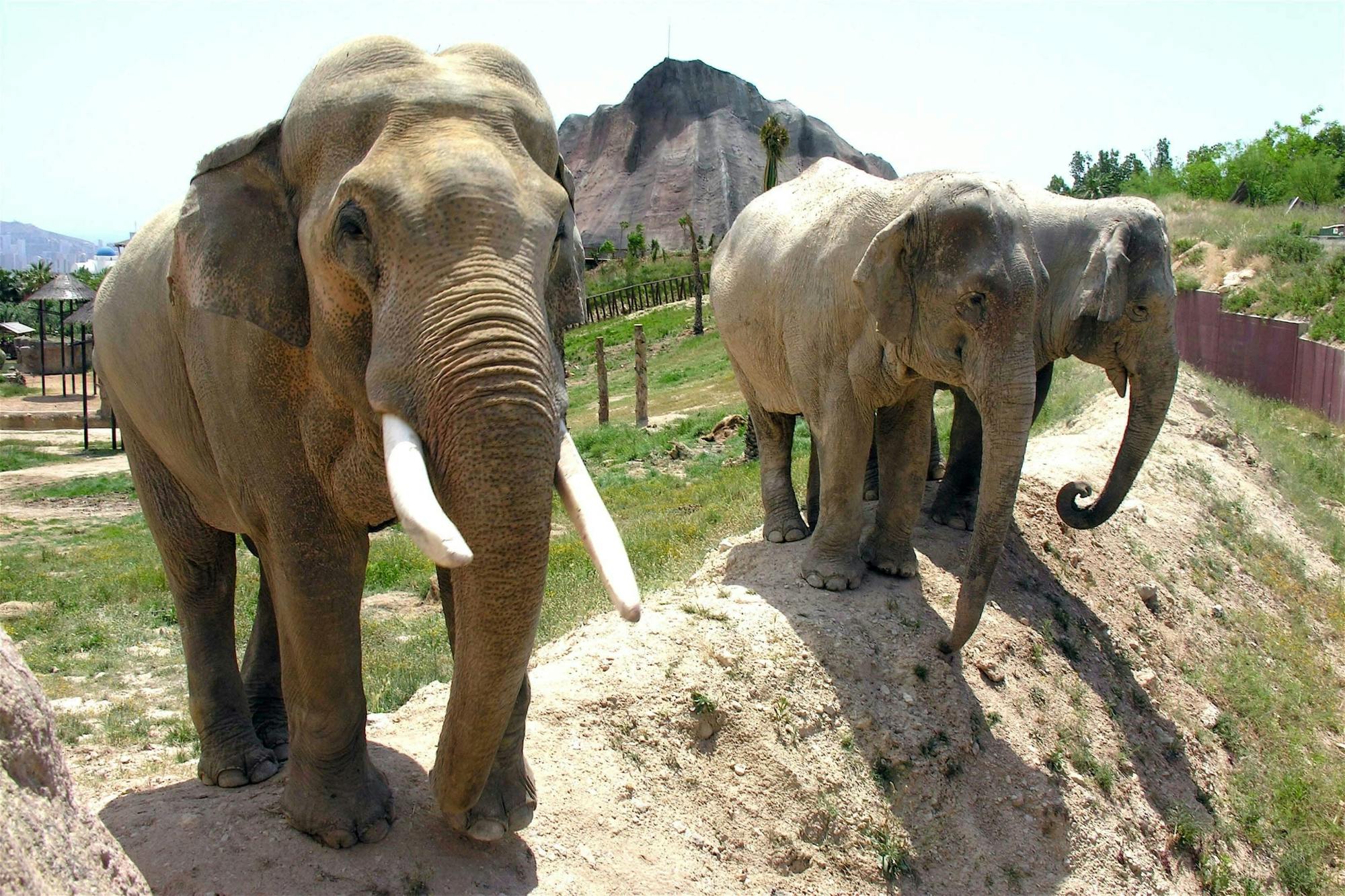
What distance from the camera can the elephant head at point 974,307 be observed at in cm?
708

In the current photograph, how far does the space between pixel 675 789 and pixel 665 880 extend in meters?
0.77

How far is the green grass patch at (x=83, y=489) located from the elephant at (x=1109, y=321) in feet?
52.0

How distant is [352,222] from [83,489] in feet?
64.4

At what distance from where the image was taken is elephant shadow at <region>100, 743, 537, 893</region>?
4605 mm

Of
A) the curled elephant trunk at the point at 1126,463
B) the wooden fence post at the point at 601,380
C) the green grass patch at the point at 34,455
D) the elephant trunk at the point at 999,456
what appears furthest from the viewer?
the green grass patch at the point at 34,455

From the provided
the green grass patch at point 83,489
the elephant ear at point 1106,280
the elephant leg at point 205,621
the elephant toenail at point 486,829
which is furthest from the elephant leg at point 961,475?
the green grass patch at point 83,489

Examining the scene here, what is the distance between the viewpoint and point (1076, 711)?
829cm

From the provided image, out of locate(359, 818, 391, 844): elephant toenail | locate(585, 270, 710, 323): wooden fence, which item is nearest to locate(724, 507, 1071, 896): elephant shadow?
locate(359, 818, 391, 844): elephant toenail

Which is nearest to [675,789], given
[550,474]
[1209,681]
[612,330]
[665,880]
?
[665,880]

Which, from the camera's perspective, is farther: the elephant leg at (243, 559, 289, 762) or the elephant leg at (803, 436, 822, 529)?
the elephant leg at (803, 436, 822, 529)

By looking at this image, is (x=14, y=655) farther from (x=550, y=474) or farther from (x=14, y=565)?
(x=14, y=565)

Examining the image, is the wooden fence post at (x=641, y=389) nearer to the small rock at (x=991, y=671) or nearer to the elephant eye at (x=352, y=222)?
the small rock at (x=991, y=671)

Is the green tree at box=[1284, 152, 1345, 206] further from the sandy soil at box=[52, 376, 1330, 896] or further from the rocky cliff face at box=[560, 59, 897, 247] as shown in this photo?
the rocky cliff face at box=[560, 59, 897, 247]

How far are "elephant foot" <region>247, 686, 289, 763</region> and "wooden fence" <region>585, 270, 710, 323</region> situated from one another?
1985 inches
